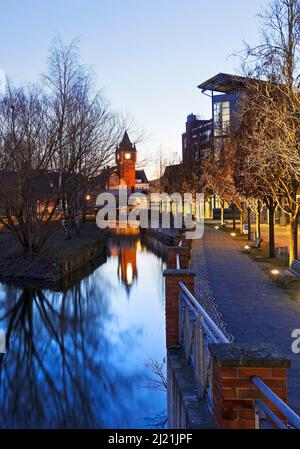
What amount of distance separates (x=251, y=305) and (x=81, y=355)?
171 inches

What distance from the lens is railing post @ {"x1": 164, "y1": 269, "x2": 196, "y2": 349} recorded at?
667 cm

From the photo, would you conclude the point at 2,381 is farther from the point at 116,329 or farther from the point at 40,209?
the point at 40,209

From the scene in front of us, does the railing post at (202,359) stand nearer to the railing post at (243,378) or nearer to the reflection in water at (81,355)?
the railing post at (243,378)

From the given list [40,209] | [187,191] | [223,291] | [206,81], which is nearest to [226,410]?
[223,291]

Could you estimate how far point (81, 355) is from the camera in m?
11.3

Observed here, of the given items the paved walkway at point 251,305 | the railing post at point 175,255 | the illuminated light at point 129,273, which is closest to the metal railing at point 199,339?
the paved walkway at point 251,305

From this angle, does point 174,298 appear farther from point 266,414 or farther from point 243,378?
point 266,414

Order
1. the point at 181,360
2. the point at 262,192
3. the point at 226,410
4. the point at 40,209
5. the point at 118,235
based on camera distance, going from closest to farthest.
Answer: the point at 226,410
the point at 181,360
the point at 262,192
the point at 40,209
the point at 118,235

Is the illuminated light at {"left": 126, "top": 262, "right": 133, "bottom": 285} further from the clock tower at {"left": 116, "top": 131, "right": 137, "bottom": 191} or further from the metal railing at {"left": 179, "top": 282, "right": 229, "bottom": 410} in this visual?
the metal railing at {"left": 179, "top": 282, "right": 229, "bottom": 410}

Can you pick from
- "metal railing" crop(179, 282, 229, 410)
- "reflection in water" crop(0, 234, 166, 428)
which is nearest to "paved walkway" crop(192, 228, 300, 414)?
"metal railing" crop(179, 282, 229, 410)

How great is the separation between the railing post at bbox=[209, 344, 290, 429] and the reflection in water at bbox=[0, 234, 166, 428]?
5.23 m

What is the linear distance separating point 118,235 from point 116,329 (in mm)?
31501

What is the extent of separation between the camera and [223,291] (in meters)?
12.6

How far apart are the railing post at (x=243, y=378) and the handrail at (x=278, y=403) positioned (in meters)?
0.09
